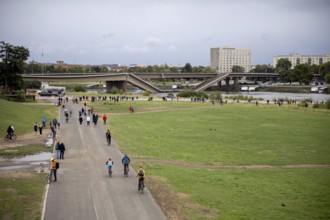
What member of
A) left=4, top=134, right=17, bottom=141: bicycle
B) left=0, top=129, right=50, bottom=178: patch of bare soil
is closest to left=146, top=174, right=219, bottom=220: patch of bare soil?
left=0, top=129, right=50, bottom=178: patch of bare soil

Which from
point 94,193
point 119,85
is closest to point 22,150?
point 94,193

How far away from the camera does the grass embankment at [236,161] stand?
2220cm

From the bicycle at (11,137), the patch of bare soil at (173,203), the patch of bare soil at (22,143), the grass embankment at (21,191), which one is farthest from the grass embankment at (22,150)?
the patch of bare soil at (173,203)

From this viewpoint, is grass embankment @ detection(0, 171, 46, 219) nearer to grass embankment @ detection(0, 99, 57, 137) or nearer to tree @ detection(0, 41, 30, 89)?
grass embankment @ detection(0, 99, 57, 137)

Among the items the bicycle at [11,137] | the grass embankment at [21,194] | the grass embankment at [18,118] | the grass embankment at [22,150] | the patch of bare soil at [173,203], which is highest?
the grass embankment at [18,118]

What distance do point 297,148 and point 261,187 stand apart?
15.9 meters

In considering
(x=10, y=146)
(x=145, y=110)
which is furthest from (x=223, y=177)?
(x=145, y=110)

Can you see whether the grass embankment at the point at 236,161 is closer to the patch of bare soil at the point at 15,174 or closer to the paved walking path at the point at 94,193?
the paved walking path at the point at 94,193

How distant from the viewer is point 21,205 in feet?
70.3

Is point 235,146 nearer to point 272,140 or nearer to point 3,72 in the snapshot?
point 272,140

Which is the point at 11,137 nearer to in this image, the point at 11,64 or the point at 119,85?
the point at 11,64

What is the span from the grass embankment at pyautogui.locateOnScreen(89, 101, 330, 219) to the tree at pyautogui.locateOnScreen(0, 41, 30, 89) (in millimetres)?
38004

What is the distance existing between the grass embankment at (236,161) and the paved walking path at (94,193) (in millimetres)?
1743

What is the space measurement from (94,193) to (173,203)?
4.57 m
